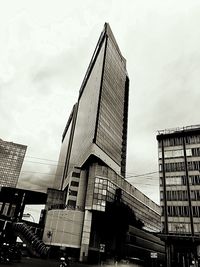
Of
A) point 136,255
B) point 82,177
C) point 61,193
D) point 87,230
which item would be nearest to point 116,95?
point 82,177

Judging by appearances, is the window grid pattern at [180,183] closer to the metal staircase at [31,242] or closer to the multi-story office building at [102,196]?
the multi-story office building at [102,196]

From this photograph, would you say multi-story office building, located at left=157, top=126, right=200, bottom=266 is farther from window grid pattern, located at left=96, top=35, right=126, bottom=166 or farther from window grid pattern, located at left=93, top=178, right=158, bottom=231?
window grid pattern, located at left=96, top=35, right=126, bottom=166

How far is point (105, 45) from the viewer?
94688 millimetres

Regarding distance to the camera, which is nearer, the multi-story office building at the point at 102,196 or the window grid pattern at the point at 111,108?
the multi-story office building at the point at 102,196

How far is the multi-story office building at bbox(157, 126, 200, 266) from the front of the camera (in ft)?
170

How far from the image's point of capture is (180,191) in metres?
57.0

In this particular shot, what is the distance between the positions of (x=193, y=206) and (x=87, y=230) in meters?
29.1

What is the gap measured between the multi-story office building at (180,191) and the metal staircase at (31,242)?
2665cm

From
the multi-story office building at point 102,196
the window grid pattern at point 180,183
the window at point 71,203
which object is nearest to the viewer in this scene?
the window grid pattern at point 180,183

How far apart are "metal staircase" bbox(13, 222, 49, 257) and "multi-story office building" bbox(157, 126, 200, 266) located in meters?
26.6

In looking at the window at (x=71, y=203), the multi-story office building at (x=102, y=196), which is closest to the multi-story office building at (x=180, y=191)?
the multi-story office building at (x=102, y=196)

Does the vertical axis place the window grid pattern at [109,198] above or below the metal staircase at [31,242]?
above

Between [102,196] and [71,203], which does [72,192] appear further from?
[102,196]

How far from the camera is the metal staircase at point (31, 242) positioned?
47469 mm
